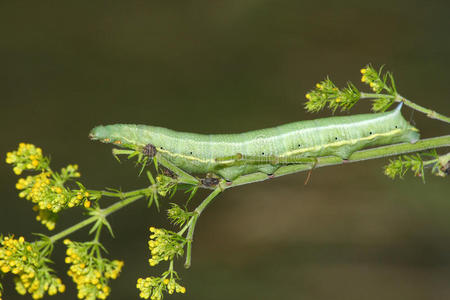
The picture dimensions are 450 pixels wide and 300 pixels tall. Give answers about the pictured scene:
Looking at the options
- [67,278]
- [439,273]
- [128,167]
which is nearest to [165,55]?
[128,167]

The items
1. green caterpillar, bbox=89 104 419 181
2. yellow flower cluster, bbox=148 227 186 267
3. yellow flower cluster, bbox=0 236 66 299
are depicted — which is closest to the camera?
yellow flower cluster, bbox=148 227 186 267

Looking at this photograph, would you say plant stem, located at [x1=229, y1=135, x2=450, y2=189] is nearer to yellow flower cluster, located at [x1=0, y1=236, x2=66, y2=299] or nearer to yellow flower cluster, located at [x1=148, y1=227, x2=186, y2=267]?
yellow flower cluster, located at [x1=148, y1=227, x2=186, y2=267]

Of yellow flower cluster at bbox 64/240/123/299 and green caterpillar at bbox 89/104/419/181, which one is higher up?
green caterpillar at bbox 89/104/419/181

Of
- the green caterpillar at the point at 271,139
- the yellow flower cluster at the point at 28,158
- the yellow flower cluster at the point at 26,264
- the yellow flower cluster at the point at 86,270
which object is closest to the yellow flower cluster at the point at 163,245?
the yellow flower cluster at the point at 86,270

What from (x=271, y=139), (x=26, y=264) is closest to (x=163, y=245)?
(x=26, y=264)

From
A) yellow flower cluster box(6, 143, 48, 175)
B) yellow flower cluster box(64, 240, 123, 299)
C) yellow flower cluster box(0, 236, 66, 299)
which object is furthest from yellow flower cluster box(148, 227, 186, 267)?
yellow flower cluster box(6, 143, 48, 175)
